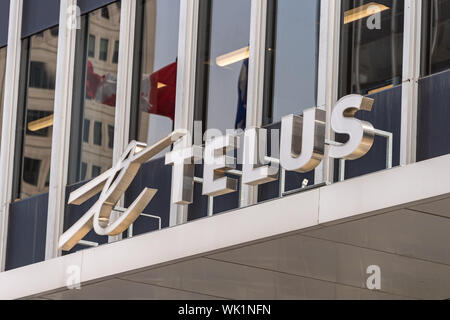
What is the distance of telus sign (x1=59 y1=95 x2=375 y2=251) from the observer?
12.7m

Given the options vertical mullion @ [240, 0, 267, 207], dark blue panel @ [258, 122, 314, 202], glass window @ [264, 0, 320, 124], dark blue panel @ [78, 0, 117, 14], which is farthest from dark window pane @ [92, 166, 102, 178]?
dark blue panel @ [258, 122, 314, 202]

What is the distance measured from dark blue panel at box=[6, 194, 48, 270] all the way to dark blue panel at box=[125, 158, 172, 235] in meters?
2.07

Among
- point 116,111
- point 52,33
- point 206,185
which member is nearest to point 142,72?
point 116,111

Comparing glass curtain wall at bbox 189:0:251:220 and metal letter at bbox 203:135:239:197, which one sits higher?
glass curtain wall at bbox 189:0:251:220

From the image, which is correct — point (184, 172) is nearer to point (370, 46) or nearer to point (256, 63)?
point (256, 63)

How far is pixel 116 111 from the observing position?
17812 millimetres

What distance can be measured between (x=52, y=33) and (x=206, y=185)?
6.36 metres

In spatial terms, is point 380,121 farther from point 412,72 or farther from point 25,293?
point 25,293

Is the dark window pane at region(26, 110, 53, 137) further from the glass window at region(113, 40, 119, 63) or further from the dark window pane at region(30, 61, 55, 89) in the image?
the glass window at region(113, 40, 119, 63)

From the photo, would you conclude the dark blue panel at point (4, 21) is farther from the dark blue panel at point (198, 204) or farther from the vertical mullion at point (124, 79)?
the dark blue panel at point (198, 204)

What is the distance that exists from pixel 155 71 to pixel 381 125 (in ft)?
15.6

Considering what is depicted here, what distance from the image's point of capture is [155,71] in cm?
1752

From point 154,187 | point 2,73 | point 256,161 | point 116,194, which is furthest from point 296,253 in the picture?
point 2,73

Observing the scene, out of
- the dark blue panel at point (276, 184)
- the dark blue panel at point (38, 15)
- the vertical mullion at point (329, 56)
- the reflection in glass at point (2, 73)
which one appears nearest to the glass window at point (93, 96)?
the dark blue panel at point (38, 15)
